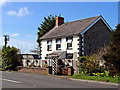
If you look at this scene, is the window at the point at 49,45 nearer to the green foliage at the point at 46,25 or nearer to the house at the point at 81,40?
the house at the point at 81,40

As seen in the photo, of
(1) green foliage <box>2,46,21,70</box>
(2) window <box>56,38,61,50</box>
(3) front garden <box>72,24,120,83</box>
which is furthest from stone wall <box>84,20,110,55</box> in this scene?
(1) green foliage <box>2,46,21,70</box>

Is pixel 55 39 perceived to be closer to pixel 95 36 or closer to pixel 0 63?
pixel 95 36

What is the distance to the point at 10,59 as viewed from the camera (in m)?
27.2

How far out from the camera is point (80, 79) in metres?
16.1

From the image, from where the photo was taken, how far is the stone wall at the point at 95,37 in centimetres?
2484

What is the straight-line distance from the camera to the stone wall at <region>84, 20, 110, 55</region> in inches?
978

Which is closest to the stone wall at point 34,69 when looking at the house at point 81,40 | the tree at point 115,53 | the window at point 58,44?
the house at point 81,40

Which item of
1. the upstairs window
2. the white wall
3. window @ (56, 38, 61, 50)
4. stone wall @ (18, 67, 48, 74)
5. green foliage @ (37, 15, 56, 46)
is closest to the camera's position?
stone wall @ (18, 67, 48, 74)

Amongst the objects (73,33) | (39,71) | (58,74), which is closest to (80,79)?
(58,74)

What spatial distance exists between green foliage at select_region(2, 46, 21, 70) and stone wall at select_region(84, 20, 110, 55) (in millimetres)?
10860

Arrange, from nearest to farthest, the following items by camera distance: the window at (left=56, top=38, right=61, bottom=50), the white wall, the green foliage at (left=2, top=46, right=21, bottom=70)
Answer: the white wall < the green foliage at (left=2, top=46, right=21, bottom=70) < the window at (left=56, top=38, right=61, bottom=50)

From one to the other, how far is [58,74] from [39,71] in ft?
9.96

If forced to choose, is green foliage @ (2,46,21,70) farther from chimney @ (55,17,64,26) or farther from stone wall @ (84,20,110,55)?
stone wall @ (84,20,110,55)

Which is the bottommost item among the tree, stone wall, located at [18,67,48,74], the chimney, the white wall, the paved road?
the paved road
